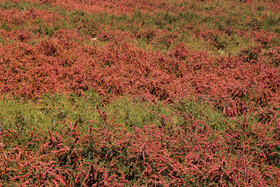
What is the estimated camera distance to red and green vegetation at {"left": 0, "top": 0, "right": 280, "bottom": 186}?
10.7 feet

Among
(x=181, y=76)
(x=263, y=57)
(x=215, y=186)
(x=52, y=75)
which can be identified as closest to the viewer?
(x=215, y=186)

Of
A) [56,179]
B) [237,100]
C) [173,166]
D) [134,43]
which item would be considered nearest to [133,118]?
[173,166]

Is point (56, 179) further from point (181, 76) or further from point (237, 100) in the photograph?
point (181, 76)

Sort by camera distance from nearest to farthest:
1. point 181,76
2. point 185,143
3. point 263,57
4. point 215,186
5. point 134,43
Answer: point 215,186, point 185,143, point 181,76, point 263,57, point 134,43

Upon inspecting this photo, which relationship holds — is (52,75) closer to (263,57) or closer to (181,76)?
(181,76)

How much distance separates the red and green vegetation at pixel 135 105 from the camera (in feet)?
10.7

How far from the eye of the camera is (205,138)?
152 inches

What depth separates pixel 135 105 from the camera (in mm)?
5047

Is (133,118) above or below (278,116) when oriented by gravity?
below

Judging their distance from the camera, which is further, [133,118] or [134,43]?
[134,43]

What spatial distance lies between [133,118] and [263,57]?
6.04m

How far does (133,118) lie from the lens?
15.0ft

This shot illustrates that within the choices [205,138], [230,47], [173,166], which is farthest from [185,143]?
[230,47]

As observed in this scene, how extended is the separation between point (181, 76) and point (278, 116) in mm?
2963
